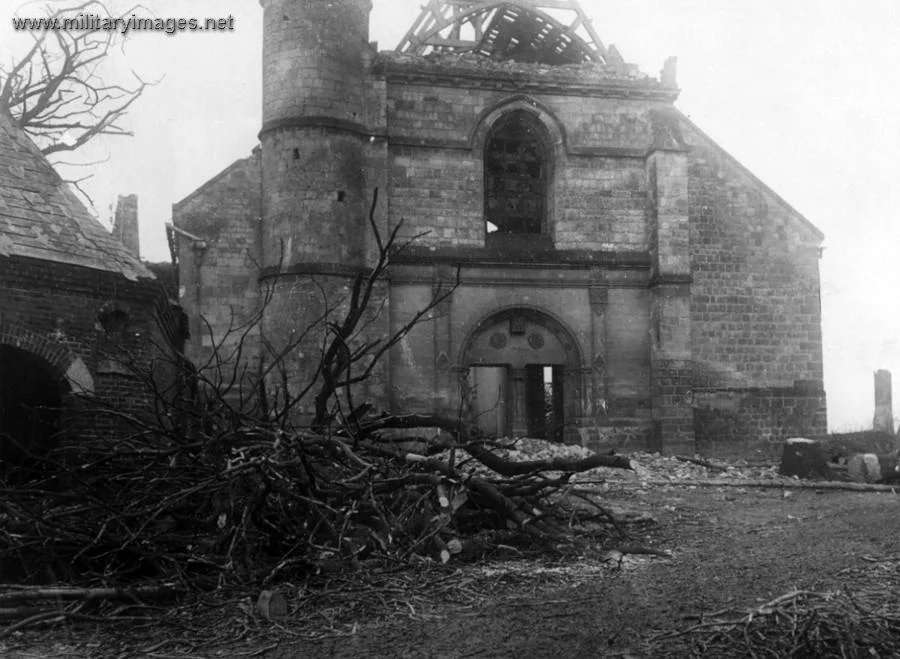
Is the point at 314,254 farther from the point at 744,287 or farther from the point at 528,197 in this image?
the point at 744,287

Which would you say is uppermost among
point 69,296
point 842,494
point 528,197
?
point 528,197

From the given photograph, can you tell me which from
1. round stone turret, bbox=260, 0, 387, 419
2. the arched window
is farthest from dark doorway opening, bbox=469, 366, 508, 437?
round stone turret, bbox=260, 0, 387, 419

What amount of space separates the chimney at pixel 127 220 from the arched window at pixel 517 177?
1212 centimetres

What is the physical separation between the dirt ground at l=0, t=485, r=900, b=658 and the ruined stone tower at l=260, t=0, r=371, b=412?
31.5ft

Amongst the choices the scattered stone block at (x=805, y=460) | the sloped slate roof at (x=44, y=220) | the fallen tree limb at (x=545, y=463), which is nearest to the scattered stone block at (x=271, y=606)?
the fallen tree limb at (x=545, y=463)

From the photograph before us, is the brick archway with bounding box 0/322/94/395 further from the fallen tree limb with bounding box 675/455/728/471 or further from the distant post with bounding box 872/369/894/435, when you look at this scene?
the distant post with bounding box 872/369/894/435

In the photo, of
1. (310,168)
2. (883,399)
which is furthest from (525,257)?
(883,399)

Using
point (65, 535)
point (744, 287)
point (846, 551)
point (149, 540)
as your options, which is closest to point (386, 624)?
point (149, 540)

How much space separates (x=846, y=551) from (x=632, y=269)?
11.8 m

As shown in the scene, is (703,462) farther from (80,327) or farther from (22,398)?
(22,398)

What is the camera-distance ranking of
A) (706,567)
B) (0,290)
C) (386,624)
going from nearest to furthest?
(386,624), (706,567), (0,290)

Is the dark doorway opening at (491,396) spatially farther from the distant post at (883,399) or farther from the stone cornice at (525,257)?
the stone cornice at (525,257)

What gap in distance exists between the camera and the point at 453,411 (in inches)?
686

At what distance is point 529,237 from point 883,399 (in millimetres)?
11342
